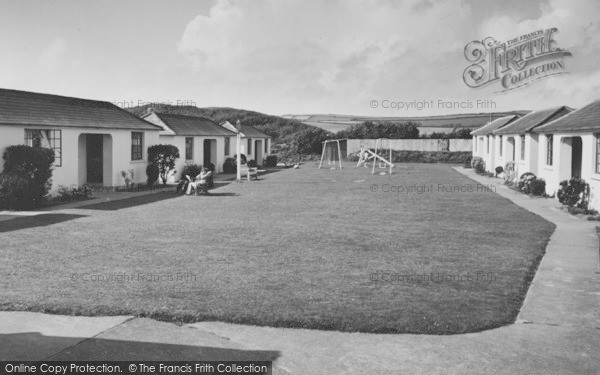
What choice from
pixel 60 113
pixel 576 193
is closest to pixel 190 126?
pixel 60 113

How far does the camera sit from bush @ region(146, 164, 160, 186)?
26.7 m

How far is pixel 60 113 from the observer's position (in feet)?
73.4

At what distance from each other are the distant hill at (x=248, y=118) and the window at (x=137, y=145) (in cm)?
3967

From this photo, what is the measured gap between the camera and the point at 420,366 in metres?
5.75

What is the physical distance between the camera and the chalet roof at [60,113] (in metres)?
19.9

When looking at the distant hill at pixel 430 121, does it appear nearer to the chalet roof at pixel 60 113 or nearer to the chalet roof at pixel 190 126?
the chalet roof at pixel 190 126

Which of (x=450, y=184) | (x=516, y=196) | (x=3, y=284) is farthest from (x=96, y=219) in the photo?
(x=450, y=184)

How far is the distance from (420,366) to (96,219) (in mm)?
12107

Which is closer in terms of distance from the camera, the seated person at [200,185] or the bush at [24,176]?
the bush at [24,176]

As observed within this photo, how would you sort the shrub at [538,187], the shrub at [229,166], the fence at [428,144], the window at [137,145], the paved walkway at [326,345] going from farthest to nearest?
the fence at [428,144] → the shrub at [229,166] → the window at [137,145] → the shrub at [538,187] → the paved walkway at [326,345]

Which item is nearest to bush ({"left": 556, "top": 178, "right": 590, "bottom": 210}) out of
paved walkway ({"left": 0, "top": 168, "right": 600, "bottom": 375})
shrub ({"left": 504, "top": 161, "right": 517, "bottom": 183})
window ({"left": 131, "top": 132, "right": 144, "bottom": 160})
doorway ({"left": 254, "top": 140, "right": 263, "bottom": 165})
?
shrub ({"left": 504, "top": 161, "right": 517, "bottom": 183})

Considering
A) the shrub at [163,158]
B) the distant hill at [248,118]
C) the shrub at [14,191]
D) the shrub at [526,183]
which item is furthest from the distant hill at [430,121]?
the shrub at [14,191]

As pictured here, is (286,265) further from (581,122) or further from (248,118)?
(248,118)

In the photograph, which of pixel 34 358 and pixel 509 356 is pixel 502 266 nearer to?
pixel 509 356
